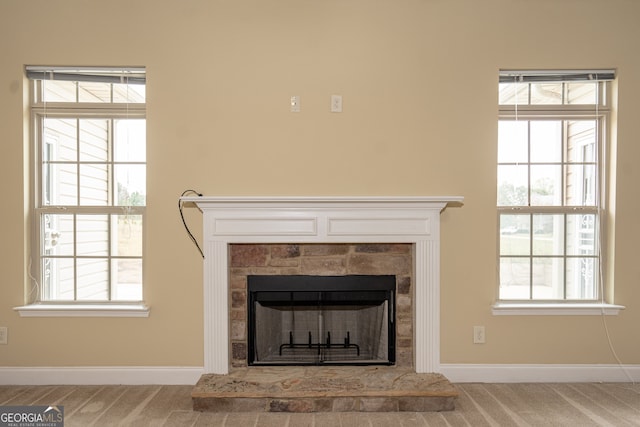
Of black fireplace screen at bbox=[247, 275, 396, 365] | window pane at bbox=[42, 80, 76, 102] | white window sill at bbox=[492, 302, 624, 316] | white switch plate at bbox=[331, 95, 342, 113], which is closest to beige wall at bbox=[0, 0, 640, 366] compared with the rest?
white switch plate at bbox=[331, 95, 342, 113]

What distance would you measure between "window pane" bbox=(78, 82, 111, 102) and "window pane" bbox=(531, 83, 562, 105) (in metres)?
3.22

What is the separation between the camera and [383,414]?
2641 mm

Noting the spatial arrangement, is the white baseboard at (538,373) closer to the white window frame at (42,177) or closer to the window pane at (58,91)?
the white window frame at (42,177)

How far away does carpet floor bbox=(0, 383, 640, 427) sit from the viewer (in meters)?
2.54

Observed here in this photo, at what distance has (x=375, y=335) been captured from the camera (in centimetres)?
310

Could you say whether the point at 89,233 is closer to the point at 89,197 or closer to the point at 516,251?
the point at 89,197

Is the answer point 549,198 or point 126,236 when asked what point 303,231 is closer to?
point 126,236

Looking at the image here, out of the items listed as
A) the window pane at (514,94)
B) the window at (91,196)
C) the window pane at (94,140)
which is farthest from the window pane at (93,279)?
the window pane at (514,94)

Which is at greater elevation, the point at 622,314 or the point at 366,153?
the point at 366,153

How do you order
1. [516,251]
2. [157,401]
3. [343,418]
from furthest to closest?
[516,251] < [157,401] < [343,418]

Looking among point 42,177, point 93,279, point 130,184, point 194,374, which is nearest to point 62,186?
point 42,177

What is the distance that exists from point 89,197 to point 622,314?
161 inches

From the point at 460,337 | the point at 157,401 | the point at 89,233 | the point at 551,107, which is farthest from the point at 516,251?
A: the point at 89,233

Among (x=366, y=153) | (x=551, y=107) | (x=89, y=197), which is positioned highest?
(x=551, y=107)
